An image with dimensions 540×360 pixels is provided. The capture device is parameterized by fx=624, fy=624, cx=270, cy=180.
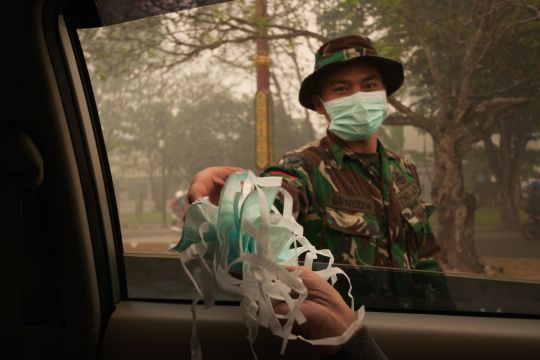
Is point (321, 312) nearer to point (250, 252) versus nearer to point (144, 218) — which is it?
point (250, 252)

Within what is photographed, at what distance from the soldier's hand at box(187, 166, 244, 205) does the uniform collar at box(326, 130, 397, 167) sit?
23.6 inches

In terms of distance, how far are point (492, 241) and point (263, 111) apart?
73 cm

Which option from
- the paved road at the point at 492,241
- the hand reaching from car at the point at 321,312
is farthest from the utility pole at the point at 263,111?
the hand reaching from car at the point at 321,312

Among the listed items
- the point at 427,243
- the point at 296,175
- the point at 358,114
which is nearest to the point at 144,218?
the point at 296,175

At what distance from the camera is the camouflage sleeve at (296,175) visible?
1.74 metres

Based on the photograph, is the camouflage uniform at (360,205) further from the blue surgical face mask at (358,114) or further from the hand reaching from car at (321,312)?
the hand reaching from car at (321,312)

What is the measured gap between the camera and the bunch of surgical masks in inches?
34.8

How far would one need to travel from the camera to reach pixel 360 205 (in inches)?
70.9

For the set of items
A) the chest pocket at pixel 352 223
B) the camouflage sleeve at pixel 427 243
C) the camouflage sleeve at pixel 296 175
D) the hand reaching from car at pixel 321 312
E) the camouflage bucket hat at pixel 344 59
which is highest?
the camouflage bucket hat at pixel 344 59

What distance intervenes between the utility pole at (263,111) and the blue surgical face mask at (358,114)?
0.21 m

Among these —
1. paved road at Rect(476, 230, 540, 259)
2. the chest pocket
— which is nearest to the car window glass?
paved road at Rect(476, 230, 540, 259)

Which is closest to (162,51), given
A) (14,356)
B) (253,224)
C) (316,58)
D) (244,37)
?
(244,37)

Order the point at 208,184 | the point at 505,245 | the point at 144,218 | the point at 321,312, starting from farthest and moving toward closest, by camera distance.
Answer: the point at 144,218 → the point at 505,245 → the point at 208,184 → the point at 321,312

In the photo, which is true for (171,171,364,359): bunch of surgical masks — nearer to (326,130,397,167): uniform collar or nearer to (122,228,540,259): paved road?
(122,228,540,259): paved road
